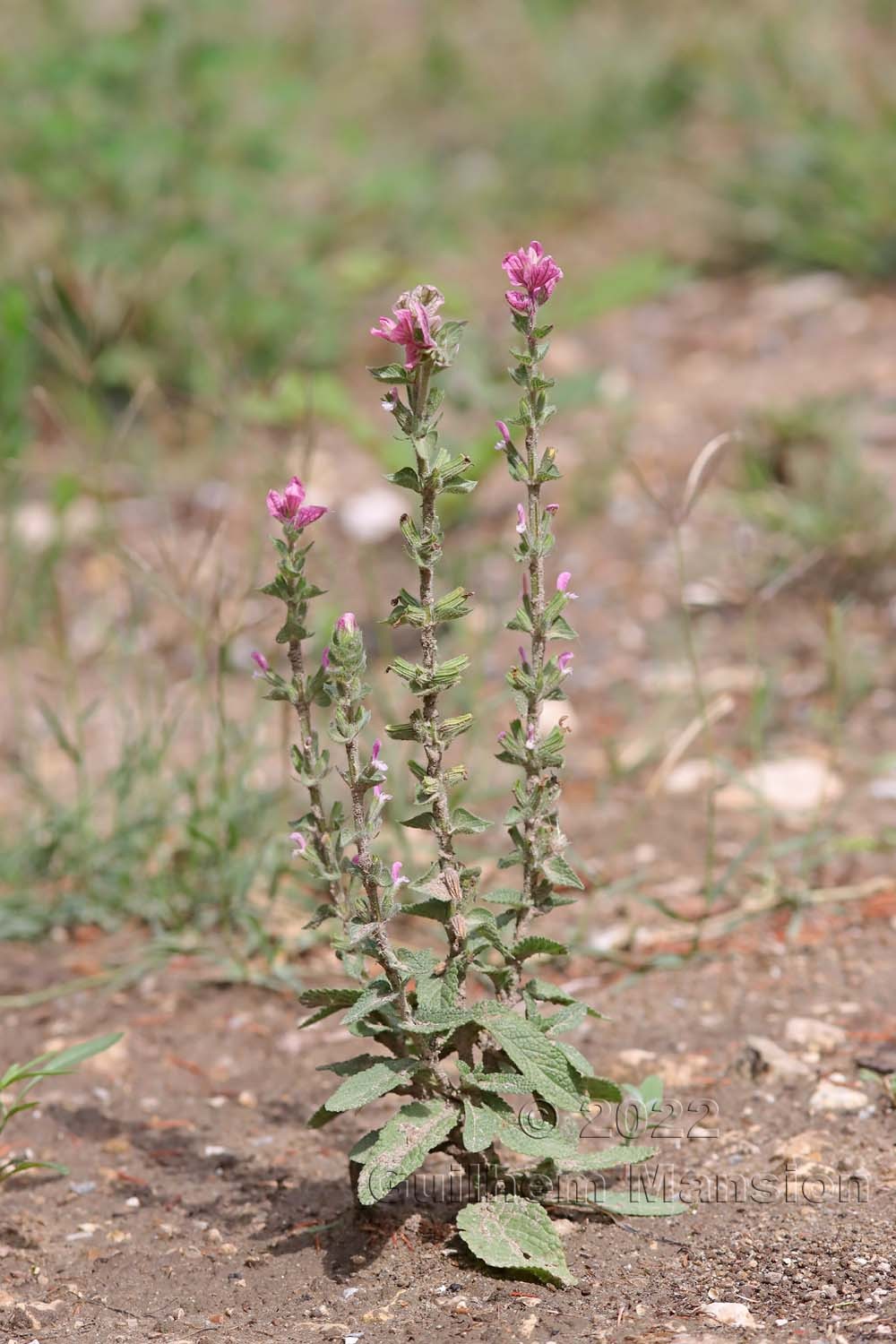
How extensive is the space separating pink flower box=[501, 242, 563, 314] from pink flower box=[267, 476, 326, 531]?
12.5 inches

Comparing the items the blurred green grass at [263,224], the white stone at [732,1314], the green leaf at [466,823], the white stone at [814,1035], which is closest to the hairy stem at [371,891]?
the green leaf at [466,823]

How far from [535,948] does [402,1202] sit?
1.48 ft

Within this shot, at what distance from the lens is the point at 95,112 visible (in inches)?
196

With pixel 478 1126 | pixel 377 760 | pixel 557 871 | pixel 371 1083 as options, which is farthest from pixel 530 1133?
pixel 377 760

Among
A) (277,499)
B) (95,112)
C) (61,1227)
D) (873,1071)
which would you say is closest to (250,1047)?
(61,1227)

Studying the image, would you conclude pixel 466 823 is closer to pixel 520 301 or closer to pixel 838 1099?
pixel 520 301

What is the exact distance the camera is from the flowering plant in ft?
5.71

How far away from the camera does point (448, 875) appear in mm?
1849

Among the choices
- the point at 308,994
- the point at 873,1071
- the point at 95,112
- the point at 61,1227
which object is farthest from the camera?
the point at 95,112

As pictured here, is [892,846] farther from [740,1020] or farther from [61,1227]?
[61,1227]

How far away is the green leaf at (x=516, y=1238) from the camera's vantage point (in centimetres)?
182

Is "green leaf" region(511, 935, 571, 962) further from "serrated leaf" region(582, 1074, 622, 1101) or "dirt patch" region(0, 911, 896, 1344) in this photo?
"dirt patch" region(0, 911, 896, 1344)

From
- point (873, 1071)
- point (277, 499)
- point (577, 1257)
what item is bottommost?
point (577, 1257)

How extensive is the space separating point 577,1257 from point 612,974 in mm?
830
